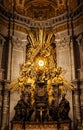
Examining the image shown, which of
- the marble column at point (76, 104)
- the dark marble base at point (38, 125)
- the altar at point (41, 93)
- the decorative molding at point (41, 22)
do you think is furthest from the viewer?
the decorative molding at point (41, 22)

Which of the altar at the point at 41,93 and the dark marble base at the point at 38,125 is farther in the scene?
the altar at the point at 41,93

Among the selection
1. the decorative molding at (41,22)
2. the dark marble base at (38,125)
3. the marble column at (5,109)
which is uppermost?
the decorative molding at (41,22)

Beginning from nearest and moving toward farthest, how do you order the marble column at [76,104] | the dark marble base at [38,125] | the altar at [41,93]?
1. the dark marble base at [38,125]
2. the altar at [41,93]
3. the marble column at [76,104]

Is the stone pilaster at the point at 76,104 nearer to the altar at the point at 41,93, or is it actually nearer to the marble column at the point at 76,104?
the marble column at the point at 76,104

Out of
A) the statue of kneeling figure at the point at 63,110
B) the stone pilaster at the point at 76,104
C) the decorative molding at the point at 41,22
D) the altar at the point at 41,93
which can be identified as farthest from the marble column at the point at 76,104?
the decorative molding at the point at 41,22

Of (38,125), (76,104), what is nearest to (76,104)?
(76,104)

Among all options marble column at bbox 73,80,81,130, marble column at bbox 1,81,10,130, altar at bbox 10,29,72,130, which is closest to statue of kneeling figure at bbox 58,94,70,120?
altar at bbox 10,29,72,130

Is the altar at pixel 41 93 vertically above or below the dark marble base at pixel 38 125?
above

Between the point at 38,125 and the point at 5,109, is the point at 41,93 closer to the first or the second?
the point at 38,125

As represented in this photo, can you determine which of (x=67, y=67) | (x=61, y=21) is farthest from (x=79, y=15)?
(x=67, y=67)

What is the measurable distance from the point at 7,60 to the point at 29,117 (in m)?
4.15

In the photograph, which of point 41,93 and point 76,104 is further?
point 41,93

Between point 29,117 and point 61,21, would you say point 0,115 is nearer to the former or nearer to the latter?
point 29,117

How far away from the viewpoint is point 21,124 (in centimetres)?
1378
